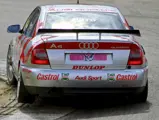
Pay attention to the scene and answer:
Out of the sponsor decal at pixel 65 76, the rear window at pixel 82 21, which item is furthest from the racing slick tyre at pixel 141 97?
the sponsor decal at pixel 65 76

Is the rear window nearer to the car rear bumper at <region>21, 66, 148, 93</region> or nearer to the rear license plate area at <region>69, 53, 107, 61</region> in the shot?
the rear license plate area at <region>69, 53, 107, 61</region>

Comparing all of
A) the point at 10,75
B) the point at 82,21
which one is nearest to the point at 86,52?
the point at 82,21

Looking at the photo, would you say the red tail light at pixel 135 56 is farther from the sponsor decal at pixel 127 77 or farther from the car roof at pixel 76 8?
the car roof at pixel 76 8

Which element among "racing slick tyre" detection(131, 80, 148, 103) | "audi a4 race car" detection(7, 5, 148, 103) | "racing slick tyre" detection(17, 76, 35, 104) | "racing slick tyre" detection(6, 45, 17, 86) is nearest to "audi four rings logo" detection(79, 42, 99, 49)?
"audi a4 race car" detection(7, 5, 148, 103)

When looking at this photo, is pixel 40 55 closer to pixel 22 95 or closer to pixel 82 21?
pixel 22 95

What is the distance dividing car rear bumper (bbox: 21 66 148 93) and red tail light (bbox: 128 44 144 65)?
128 mm

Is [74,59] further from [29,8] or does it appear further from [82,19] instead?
[29,8]

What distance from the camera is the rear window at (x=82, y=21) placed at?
8281 mm

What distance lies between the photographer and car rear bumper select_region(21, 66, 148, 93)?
7473 millimetres

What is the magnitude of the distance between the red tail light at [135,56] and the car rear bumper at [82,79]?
0.42ft

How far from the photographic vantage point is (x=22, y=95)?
26.1ft

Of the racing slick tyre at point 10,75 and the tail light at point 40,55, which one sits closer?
the tail light at point 40,55

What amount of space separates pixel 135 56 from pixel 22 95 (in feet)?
5.77

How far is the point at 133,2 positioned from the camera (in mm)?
33781
